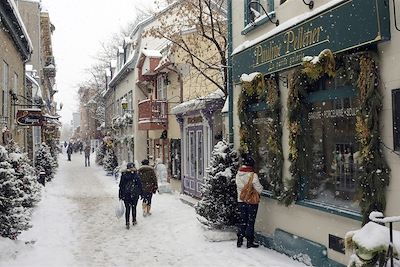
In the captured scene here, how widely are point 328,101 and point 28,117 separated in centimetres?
1002

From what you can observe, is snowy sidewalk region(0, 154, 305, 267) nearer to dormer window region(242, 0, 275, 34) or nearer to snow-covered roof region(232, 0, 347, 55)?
snow-covered roof region(232, 0, 347, 55)

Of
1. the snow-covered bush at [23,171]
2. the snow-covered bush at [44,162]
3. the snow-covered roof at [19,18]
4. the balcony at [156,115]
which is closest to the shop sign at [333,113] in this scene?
the snow-covered bush at [23,171]

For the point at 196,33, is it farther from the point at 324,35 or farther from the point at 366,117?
the point at 366,117

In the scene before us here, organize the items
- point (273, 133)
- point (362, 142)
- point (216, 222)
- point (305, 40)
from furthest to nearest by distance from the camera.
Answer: point (216, 222) < point (273, 133) < point (305, 40) < point (362, 142)

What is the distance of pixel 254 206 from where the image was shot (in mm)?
8609

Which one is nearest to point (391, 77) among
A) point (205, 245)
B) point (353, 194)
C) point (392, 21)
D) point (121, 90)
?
point (392, 21)

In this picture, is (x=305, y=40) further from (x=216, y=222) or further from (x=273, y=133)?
(x=216, y=222)

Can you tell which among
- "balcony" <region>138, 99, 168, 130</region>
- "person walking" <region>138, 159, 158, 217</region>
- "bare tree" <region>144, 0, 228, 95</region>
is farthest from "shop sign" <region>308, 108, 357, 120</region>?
"balcony" <region>138, 99, 168, 130</region>

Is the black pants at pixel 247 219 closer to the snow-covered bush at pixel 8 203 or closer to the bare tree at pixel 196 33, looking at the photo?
the snow-covered bush at pixel 8 203

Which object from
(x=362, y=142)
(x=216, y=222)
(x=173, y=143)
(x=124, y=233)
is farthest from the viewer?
(x=173, y=143)

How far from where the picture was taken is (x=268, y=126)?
8.90 metres

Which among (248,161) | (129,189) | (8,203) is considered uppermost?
(248,161)

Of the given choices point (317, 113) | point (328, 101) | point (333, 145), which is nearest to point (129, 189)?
point (317, 113)

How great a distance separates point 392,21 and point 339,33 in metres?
0.88
